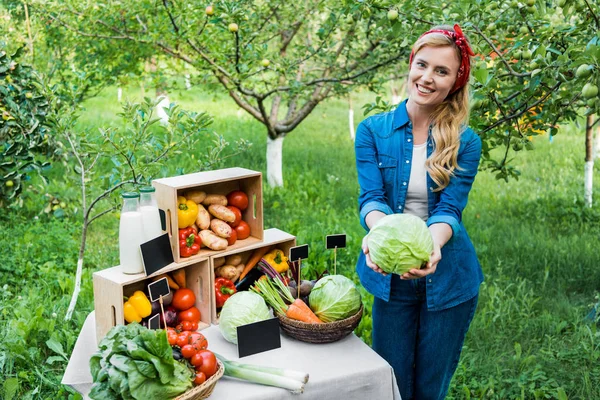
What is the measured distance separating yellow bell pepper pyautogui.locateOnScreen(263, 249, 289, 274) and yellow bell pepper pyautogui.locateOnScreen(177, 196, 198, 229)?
0.42 meters

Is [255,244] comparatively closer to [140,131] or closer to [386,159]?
[386,159]

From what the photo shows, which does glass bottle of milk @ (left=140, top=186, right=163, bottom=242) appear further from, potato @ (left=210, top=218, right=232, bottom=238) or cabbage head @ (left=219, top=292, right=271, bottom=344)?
cabbage head @ (left=219, top=292, right=271, bottom=344)

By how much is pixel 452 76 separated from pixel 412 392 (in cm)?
135

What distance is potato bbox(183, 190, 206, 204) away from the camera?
2793 mm

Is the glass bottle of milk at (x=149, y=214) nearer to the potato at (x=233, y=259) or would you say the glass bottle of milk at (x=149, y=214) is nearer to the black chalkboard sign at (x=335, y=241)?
the potato at (x=233, y=259)

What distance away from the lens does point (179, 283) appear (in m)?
2.81

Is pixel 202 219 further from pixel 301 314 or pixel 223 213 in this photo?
pixel 301 314

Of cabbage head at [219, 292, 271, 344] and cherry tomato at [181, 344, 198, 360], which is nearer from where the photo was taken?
cherry tomato at [181, 344, 198, 360]

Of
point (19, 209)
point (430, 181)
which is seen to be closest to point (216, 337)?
point (430, 181)

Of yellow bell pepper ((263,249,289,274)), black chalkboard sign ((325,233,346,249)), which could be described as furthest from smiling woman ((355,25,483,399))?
yellow bell pepper ((263,249,289,274))

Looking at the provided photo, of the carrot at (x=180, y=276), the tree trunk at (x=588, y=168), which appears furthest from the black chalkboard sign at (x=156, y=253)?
the tree trunk at (x=588, y=168)

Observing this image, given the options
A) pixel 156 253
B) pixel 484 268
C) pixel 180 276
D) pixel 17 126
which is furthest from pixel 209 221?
pixel 484 268

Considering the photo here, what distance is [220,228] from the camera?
2.82 metres

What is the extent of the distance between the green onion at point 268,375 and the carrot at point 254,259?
699mm
